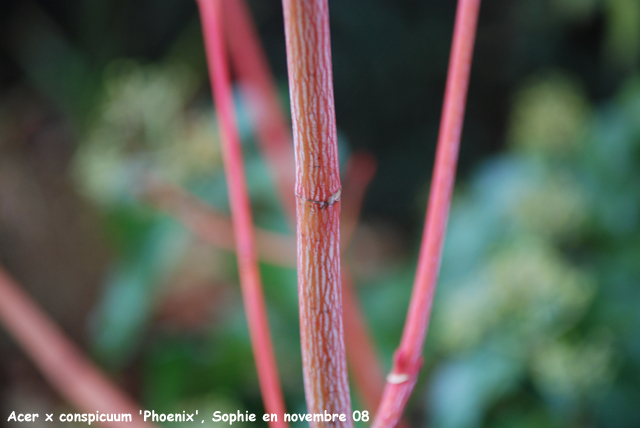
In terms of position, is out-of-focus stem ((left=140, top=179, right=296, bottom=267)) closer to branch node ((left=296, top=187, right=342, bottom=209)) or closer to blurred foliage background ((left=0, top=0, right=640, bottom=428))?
blurred foliage background ((left=0, top=0, right=640, bottom=428))

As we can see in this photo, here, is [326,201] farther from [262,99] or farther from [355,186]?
[355,186]

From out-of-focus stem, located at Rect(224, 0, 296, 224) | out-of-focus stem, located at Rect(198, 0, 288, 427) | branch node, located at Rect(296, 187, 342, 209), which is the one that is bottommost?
branch node, located at Rect(296, 187, 342, 209)

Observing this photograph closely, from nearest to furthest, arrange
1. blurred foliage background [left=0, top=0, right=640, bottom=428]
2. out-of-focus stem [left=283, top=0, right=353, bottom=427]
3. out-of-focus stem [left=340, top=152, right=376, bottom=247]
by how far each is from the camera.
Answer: out-of-focus stem [left=283, top=0, right=353, bottom=427]
blurred foliage background [left=0, top=0, right=640, bottom=428]
out-of-focus stem [left=340, top=152, right=376, bottom=247]

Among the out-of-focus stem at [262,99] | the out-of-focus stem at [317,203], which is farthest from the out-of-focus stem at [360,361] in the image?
the out-of-focus stem at [317,203]

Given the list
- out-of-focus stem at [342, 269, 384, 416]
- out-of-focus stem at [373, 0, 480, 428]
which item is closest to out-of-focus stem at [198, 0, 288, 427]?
out-of-focus stem at [373, 0, 480, 428]

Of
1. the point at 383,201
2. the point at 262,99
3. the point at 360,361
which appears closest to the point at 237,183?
the point at 360,361

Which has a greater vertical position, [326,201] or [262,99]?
[262,99]

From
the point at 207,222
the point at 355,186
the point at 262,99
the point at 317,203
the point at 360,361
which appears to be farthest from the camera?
the point at 355,186
